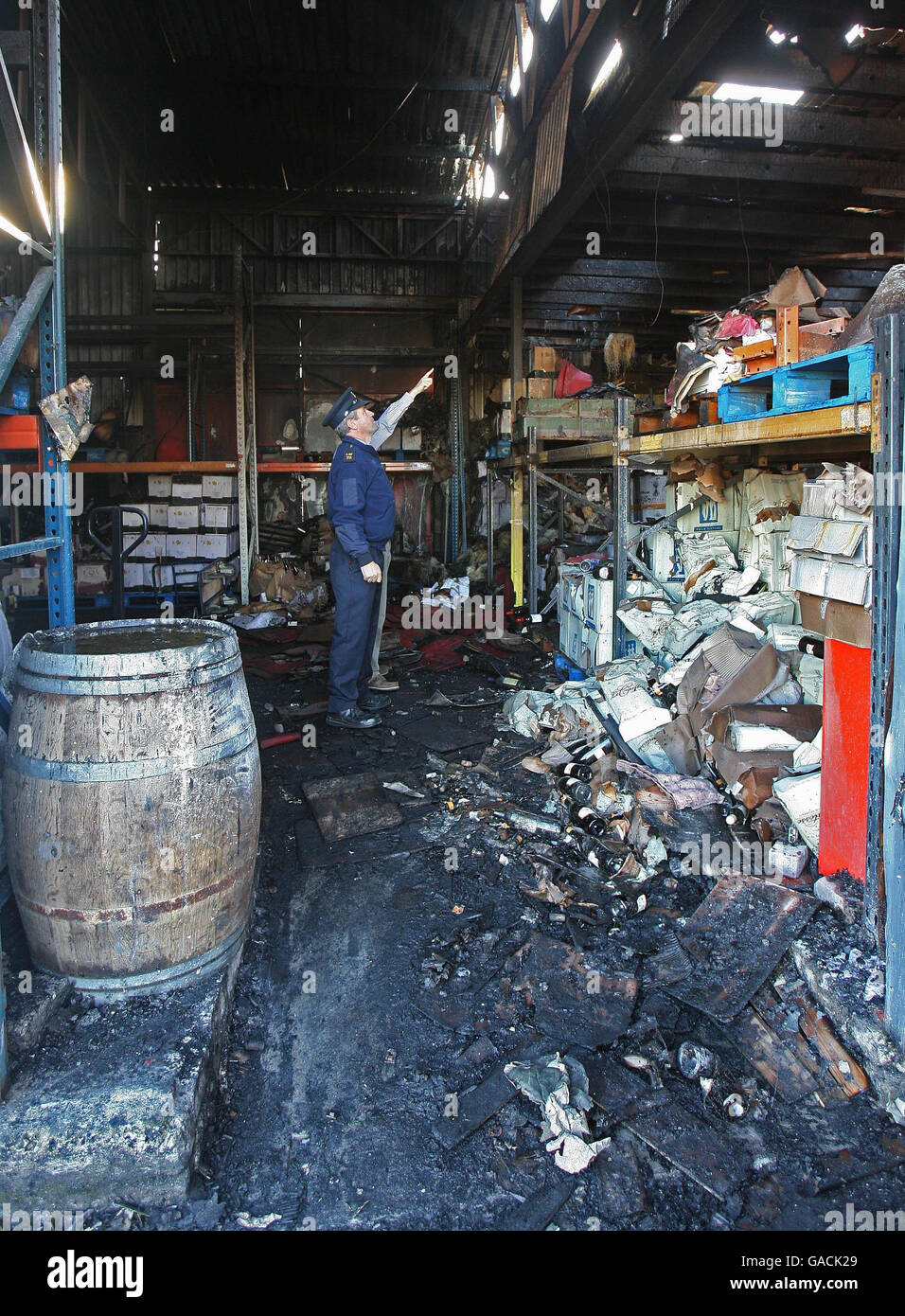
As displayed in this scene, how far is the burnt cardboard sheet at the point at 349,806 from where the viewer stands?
3980 millimetres

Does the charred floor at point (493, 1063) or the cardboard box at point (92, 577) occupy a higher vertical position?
the cardboard box at point (92, 577)

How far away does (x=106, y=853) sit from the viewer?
2.08 m

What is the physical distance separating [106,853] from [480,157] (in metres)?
11.5

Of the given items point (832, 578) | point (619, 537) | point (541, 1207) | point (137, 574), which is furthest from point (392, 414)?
point (541, 1207)

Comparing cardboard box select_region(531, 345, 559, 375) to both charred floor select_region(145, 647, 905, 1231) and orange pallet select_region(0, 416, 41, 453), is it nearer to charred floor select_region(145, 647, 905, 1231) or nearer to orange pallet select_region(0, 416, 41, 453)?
charred floor select_region(145, 647, 905, 1231)

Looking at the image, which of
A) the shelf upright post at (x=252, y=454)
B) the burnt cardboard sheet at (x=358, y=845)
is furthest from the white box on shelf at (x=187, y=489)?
the burnt cardboard sheet at (x=358, y=845)

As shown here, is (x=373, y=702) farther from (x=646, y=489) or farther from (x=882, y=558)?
(x=646, y=489)

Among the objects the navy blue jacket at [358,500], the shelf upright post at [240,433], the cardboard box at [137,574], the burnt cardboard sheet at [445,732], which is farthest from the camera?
the cardboard box at [137,574]

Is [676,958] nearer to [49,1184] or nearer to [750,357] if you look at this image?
[49,1184]

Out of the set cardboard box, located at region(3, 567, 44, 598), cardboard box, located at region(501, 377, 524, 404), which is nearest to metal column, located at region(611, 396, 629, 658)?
cardboard box, located at region(501, 377, 524, 404)

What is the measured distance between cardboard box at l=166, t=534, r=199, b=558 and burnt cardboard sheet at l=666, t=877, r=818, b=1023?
28.1ft

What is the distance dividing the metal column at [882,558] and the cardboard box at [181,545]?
898 cm

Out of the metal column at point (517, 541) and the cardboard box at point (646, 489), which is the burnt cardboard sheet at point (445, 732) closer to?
the metal column at point (517, 541)

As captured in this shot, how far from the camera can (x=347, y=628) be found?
5488 millimetres
